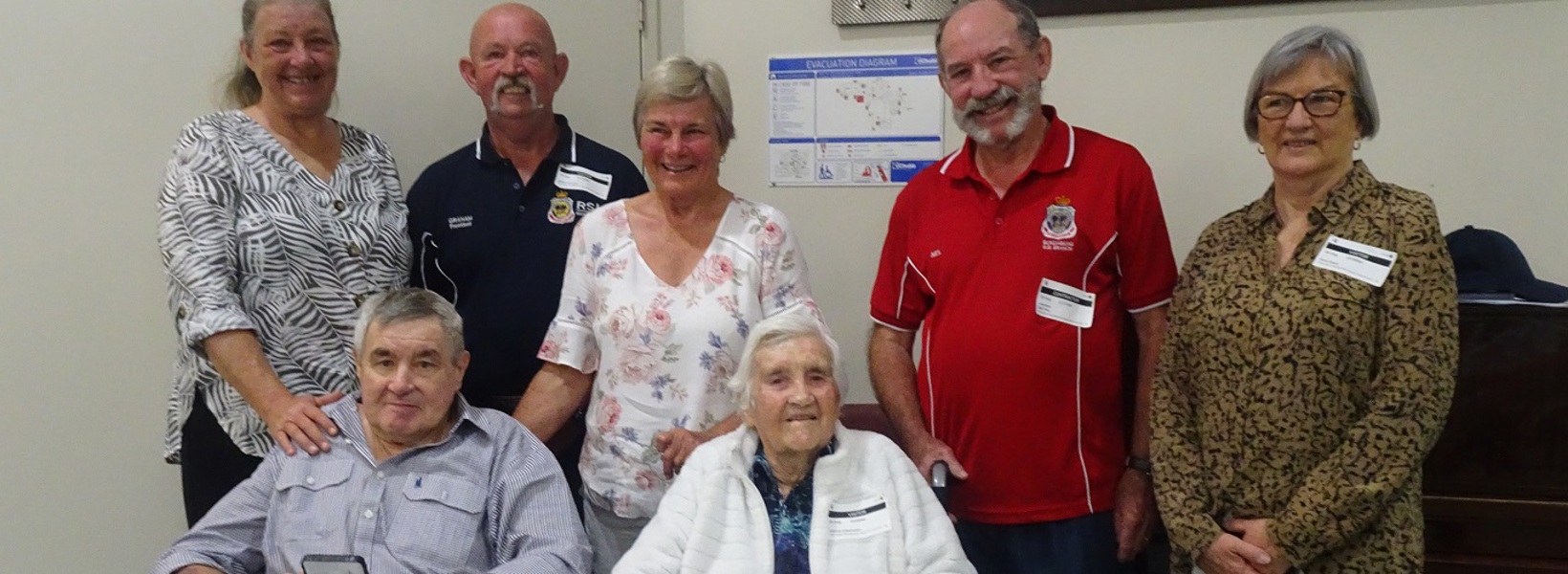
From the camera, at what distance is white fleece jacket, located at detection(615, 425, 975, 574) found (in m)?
1.93

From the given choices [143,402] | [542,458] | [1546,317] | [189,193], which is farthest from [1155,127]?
[143,402]

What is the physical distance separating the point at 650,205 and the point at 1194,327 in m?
1.10

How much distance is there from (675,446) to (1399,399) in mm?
1270

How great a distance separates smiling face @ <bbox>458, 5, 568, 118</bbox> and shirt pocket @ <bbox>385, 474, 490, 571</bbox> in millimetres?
923

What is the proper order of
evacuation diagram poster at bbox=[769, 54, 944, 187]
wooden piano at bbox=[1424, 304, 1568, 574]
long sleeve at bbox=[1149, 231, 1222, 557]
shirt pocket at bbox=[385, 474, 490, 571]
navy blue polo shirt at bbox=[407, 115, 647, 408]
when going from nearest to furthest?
long sleeve at bbox=[1149, 231, 1222, 557] → shirt pocket at bbox=[385, 474, 490, 571] → wooden piano at bbox=[1424, 304, 1568, 574] → navy blue polo shirt at bbox=[407, 115, 647, 408] → evacuation diagram poster at bbox=[769, 54, 944, 187]

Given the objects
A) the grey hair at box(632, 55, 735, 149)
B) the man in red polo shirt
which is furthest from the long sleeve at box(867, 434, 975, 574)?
the grey hair at box(632, 55, 735, 149)

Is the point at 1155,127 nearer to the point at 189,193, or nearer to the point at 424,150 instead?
the point at 424,150

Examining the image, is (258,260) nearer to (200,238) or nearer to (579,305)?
(200,238)

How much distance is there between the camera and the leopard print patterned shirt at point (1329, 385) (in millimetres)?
1726

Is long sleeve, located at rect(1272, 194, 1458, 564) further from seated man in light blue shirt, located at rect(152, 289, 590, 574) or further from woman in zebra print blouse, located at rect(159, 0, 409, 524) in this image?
woman in zebra print blouse, located at rect(159, 0, 409, 524)

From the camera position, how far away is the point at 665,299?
2.12 metres

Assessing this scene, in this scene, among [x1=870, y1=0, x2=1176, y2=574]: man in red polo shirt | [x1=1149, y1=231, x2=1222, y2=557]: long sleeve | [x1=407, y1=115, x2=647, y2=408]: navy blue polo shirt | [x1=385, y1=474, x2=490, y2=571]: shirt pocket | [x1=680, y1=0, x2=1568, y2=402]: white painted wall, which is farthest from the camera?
[x1=680, y1=0, x2=1568, y2=402]: white painted wall

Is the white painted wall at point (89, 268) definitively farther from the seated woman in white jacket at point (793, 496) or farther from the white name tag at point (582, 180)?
the seated woman in white jacket at point (793, 496)

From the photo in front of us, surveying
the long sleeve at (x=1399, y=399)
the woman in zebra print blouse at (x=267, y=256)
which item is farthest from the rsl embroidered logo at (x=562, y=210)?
the long sleeve at (x=1399, y=399)
